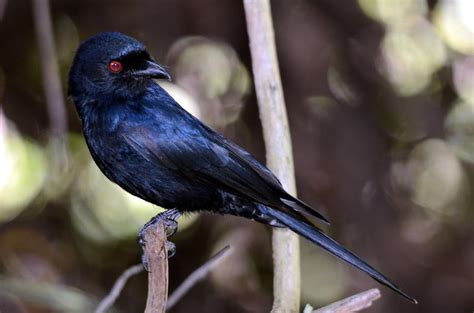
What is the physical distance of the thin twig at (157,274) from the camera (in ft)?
10.1

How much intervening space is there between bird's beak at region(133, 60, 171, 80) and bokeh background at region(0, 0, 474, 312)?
153 centimetres

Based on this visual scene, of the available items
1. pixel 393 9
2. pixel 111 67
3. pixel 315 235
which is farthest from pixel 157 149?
pixel 393 9

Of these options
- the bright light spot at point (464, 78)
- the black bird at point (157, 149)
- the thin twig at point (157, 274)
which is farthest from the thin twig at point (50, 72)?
the bright light spot at point (464, 78)

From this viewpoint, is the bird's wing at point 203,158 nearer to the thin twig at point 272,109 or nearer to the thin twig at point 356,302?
the thin twig at point 272,109

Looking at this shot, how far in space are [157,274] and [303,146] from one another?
2623mm

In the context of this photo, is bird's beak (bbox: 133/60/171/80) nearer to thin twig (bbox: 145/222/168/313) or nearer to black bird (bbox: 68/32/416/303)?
black bird (bbox: 68/32/416/303)

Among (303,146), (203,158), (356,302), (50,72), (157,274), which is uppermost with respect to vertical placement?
(50,72)

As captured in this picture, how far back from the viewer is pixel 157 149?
3941 millimetres

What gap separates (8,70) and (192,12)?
1.31 m

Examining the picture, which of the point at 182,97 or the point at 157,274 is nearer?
the point at 157,274

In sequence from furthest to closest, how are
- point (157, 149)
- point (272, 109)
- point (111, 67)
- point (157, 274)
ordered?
point (111, 67) → point (157, 149) → point (272, 109) → point (157, 274)

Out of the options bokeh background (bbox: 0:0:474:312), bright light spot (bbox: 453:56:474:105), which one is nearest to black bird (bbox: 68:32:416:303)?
bokeh background (bbox: 0:0:474:312)

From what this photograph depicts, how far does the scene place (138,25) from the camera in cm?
573

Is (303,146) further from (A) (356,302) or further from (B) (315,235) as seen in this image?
(A) (356,302)
